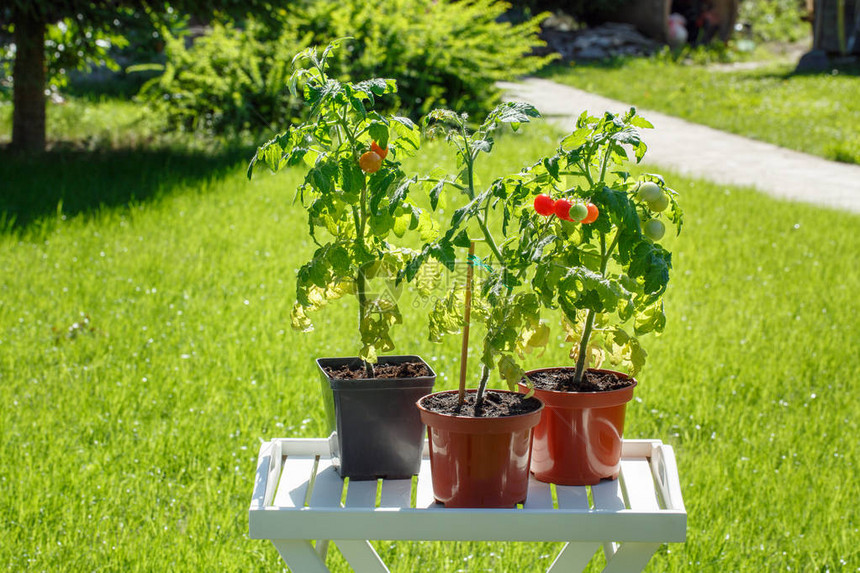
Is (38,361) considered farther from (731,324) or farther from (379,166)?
(731,324)

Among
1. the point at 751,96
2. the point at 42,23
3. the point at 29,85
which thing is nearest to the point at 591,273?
the point at 42,23

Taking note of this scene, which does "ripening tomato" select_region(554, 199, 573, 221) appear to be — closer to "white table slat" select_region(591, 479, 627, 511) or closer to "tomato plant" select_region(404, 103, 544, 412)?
"tomato plant" select_region(404, 103, 544, 412)

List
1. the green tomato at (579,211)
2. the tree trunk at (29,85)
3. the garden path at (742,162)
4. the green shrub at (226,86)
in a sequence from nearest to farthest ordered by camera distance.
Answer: the green tomato at (579,211), the tree trunk at (29,85), the garden path at (742,162), the green shrub at (226,86)

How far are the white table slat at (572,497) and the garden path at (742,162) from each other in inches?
215

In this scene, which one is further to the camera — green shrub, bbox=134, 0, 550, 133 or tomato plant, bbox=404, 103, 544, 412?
green shrub, bbox=134, 0, 550, 133

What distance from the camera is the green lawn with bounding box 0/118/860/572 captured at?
260 centimetres

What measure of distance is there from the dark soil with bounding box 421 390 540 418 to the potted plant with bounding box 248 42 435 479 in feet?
0.19

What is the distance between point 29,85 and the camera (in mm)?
6984

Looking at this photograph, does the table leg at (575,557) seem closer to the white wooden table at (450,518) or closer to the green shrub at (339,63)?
the white wooden table at (450,518)

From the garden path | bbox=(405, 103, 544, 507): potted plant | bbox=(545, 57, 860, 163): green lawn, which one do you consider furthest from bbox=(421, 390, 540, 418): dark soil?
bbox=(545, 57, 860, 163): green lawn

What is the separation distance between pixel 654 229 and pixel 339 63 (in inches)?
277

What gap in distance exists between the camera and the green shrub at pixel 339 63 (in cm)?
829

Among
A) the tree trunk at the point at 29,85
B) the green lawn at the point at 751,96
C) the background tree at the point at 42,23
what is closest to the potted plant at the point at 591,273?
the background tree at the point at 42,23

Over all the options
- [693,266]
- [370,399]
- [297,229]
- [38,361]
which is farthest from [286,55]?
[370,399]
